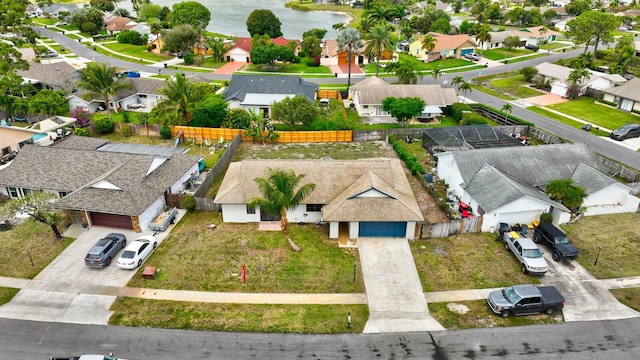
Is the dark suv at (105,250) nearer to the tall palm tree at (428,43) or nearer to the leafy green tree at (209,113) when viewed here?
the leafy green tree at (209,113)

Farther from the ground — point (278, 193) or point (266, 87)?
point (266, 87)

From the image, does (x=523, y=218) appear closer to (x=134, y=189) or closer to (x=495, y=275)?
(x=495, y=275)

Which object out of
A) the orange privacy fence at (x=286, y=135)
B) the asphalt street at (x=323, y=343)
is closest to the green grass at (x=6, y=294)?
the asphalt street at (x=323, y=343)

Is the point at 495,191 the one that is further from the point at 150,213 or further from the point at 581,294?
the point at 150,213

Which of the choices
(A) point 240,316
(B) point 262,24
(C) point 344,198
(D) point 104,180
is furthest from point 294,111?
(B) point 262,24

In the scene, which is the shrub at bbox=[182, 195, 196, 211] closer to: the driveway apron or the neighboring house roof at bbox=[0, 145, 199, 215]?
the neighboring house roof at bbox=[0, 145, 199, 215]

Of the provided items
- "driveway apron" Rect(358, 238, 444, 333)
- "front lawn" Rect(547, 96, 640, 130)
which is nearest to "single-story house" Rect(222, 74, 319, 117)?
"driveway apron" Rect(358, 238, 444, 333)

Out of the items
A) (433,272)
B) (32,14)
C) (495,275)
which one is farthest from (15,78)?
(32,14)
